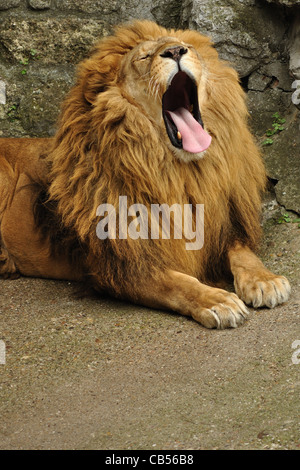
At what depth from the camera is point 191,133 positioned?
388cm

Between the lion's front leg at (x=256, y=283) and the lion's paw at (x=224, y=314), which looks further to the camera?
the lion's front leg at (x=256, y=283)

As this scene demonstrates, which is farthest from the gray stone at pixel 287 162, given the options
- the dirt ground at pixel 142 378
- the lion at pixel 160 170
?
the dirt ground at pixel 142 378

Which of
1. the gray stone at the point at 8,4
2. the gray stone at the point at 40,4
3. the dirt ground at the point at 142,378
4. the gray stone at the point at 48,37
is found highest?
the gray stone at the point at 40,4

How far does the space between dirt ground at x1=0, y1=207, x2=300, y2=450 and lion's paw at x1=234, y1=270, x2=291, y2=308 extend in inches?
2.3

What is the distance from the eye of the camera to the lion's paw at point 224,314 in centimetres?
368

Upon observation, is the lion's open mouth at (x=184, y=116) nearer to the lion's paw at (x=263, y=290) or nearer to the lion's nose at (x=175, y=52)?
the lion's nose at (x=175, y=52)

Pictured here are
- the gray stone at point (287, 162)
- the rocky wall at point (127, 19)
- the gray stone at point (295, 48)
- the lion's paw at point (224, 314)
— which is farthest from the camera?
the rocky wall at point (127, 19)

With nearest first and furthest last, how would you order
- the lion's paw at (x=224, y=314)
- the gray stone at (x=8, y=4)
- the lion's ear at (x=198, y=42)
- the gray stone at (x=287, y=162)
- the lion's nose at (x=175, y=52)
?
the lion's paw at (x=224, y=314) < the lion's nose at (x=175, y=52) < the lion's ear at (x=198, y=42) < the gray stone at (x=287, y=162) < the gray stone at (x=8, y=4)

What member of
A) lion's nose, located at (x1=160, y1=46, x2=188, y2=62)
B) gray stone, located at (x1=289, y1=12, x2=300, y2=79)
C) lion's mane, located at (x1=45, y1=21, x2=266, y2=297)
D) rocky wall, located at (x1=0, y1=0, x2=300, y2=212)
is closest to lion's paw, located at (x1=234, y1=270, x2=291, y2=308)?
lion's mane, located at (x1=45, y1=21, x2=266, y2=297)

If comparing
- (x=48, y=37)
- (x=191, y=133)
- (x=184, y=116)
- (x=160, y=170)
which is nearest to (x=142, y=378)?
(x=160, y=170)

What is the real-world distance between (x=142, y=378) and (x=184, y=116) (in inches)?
56.4

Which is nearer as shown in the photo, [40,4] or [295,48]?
[295,48]

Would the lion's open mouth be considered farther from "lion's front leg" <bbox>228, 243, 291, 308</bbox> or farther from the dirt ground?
the dirt ground

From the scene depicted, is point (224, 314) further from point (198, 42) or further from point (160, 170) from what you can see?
point (198, 42)
